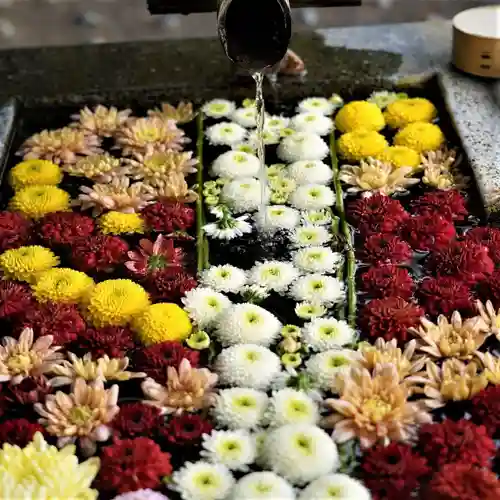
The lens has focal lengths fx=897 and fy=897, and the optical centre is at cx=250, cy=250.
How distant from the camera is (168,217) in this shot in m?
1.45

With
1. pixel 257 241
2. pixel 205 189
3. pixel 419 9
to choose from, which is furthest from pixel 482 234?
pixel 419 9

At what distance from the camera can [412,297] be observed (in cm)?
129

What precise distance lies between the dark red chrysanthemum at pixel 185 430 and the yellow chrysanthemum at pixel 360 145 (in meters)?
0.67

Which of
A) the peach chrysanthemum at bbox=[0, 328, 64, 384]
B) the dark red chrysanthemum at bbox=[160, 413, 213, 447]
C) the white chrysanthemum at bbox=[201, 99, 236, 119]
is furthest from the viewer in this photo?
the white chrysanthemum at bbox=[201, 99, 236, 119]

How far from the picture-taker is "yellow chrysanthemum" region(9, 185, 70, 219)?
149cm

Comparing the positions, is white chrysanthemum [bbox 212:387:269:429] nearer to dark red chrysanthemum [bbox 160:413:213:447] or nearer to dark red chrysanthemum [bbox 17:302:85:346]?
dark red chrysanthemum [bbox 160:413:213:447]

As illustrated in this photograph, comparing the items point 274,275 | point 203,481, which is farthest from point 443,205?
point 203,481

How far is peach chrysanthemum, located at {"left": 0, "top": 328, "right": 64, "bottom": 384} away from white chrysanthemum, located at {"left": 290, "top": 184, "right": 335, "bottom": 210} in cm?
49

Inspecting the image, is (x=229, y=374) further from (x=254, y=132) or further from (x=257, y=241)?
(x=254, y=132)

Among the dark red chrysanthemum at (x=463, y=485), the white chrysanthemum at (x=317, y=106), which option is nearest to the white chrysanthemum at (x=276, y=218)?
the white chrysanthemum at (x=317, y=106)

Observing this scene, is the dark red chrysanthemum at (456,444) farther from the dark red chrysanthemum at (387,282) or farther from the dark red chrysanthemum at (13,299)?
the dark red chrysanthemum at (13,299)

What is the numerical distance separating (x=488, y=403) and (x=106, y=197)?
2.36ft

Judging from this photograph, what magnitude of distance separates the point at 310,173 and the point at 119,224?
0.34 m

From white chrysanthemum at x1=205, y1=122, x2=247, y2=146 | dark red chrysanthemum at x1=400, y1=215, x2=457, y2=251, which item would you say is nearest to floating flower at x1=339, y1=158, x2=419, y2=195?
dark red chrysanthemum at x1=400, y1=215, x2=457, y2=251
